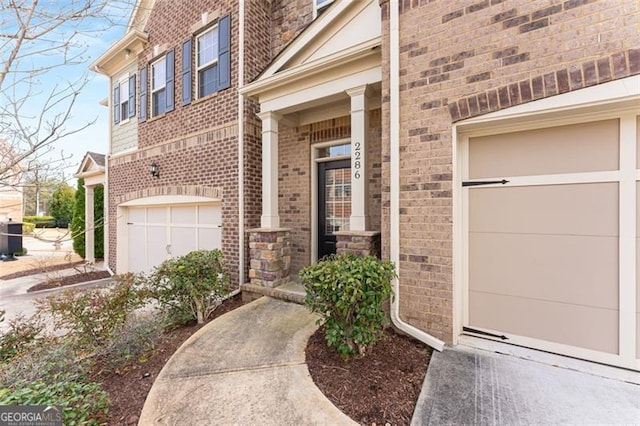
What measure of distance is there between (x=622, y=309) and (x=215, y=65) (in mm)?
7497

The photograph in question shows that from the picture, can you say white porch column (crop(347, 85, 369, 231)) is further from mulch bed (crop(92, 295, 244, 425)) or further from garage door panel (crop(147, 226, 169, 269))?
garage door panel (crop(147, 226, 169, 269))

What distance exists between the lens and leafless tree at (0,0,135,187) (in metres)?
2.73

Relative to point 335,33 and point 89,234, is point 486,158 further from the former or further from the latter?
point 89,234

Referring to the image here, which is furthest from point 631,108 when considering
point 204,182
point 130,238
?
point 130,238

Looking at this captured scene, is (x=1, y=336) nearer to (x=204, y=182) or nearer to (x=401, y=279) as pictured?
(x=204, y=182)

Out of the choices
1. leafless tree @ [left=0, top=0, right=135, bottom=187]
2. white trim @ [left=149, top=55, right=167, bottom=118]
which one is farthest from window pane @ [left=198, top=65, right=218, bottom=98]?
leafless tree @ [left=0, top=0, right=135, bottom=187]

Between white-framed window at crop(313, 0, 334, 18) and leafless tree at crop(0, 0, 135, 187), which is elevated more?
white-framed window at crop(313, 0, 334, 18)

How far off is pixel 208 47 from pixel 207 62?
0.35 m

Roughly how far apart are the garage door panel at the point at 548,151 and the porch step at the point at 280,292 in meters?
2.94

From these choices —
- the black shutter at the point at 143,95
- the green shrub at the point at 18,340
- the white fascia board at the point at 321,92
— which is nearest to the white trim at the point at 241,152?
the white fascia board at the point at 321,92

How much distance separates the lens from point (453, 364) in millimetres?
2836

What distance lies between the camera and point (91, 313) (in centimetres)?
343

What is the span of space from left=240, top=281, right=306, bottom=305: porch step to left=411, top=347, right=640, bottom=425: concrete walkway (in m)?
2.18

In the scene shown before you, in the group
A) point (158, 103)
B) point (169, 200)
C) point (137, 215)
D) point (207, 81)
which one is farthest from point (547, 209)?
point (137, 215)
